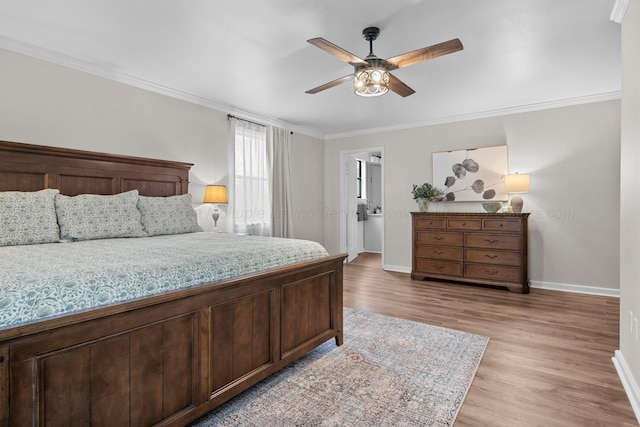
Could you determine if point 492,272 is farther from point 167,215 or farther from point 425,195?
point 167,215

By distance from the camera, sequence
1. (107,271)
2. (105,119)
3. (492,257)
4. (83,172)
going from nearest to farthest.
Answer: (107,271) → (83,172) → (105,119) → (492,257)

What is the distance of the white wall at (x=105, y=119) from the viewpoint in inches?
109

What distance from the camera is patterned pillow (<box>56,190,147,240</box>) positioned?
2469 mm

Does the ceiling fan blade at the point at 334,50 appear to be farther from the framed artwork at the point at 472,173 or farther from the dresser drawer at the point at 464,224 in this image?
the framed artwork at the point at 472,173

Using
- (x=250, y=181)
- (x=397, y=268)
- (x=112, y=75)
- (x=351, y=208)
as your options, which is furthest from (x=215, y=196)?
(x=351, y=208)

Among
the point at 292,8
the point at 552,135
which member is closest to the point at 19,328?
the point at 292,8

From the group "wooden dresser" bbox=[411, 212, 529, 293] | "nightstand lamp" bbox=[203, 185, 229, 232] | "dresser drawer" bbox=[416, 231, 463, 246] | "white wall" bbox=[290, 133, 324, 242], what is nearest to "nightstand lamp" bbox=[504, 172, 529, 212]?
"wooden dresser" bbox=[411, 212, 529, 293]

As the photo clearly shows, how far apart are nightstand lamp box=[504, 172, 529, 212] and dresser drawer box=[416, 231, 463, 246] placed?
79 centimetres

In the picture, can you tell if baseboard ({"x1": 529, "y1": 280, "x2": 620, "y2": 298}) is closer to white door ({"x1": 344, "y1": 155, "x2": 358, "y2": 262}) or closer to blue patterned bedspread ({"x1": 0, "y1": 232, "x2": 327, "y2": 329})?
white door ({"x1": 344, "y1": 155, "x2": 358, "y2": 262})

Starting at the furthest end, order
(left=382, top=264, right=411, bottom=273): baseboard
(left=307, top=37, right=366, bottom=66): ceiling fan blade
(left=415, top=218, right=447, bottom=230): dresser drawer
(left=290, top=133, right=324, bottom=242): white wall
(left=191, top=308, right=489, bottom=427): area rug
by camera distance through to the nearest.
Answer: (left=290, top=133, right=324, bottom=242): white wall < (left=382, top=264, right=411, bottom=273): baseboard < (left=415, top=218, right=447, bottom=230): dresser drawer < (left=307, top=37, right=366, bottom=66): ceiling fan blade < (left=191, top=308, right=489, bottom=427): area rug

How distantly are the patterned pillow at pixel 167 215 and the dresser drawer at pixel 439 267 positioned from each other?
10.5ft

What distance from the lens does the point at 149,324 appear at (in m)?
1.41

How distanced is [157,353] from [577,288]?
16.1 ft

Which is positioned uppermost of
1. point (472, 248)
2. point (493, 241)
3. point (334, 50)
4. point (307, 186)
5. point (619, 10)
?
point (619, 10)
